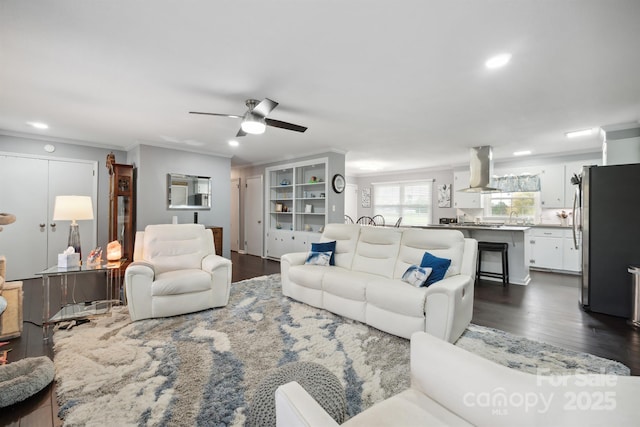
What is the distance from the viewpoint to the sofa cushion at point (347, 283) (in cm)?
289

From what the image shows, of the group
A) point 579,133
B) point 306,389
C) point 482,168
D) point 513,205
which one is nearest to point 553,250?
point 513,205

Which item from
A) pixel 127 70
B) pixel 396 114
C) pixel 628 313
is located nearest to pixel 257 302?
pixel 127 70

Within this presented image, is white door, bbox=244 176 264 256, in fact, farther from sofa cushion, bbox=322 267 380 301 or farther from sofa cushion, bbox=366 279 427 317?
sofa cushion, bbox=366 279 427 317

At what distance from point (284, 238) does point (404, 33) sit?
516 cm

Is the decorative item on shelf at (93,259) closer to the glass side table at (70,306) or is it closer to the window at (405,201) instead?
the glass side table at (70,306)

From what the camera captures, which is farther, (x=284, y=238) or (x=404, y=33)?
(x=284, y=238)

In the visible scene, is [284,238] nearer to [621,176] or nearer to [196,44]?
[196,44]

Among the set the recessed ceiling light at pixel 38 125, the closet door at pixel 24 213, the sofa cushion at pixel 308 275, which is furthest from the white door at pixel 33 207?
the sofa cushion at pixel 308 275

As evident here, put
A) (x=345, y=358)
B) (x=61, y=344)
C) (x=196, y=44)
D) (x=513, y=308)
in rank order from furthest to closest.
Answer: (x=513, y=308) < (x=61, y=344) < (x=345, y=358) < (x=196, y=44)

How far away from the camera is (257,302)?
3.52 metres

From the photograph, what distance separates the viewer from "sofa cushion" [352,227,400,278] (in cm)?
329

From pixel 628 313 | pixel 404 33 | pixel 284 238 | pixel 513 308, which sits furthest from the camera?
pixel 284 238

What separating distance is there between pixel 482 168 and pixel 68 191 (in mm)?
7647

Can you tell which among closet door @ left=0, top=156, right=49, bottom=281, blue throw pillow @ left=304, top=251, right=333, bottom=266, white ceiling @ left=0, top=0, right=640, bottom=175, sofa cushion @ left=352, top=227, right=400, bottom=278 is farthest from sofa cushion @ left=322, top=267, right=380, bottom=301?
closet door @ left=0, top=156, right=49, bottom=281
